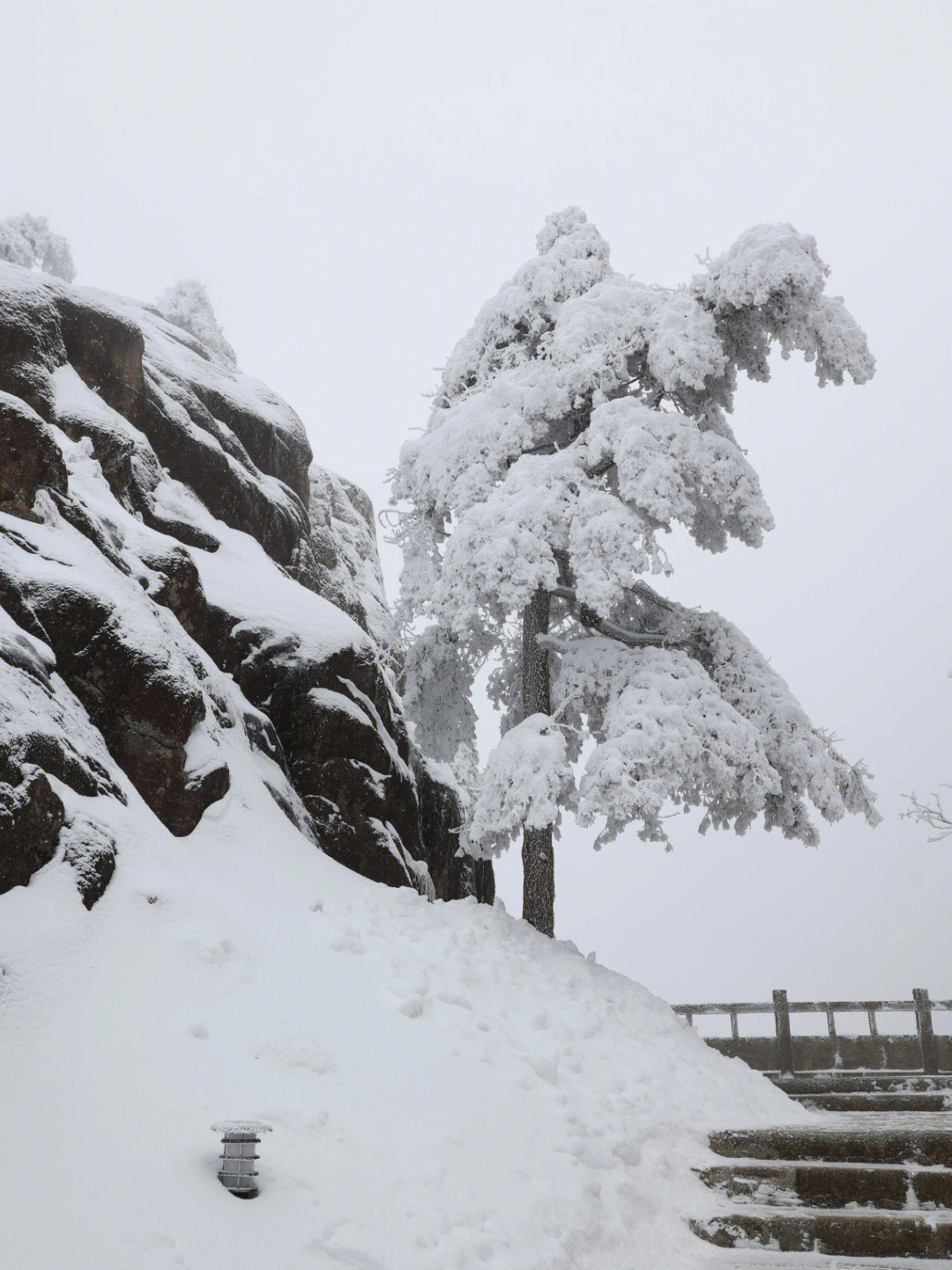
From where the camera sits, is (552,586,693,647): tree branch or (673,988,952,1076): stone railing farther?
(673,988,952,1076): stone railing

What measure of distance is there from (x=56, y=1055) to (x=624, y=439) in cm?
835

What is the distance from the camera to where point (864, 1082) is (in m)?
14.4

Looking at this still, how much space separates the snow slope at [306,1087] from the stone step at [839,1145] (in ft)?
0.95

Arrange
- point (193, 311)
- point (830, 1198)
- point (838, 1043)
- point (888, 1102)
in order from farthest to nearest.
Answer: point (193, 311) → point (838, 1043) → point (888, 1102) → point (830, 1198)

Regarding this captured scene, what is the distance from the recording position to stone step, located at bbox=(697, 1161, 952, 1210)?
6.01 meters

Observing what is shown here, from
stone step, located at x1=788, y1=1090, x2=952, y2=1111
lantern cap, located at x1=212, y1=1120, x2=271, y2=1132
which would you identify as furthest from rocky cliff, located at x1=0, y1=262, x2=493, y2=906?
stone step, located at x1=788, y1=1090, x2=952, y2=1111

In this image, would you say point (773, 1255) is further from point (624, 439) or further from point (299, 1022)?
point (624, 439)

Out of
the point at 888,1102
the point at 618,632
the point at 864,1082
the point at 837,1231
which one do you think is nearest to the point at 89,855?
the point at 837,1231

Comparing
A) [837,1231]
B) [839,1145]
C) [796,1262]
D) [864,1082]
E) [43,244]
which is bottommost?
[796,1262]

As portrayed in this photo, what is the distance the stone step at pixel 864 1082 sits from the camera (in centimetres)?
1422

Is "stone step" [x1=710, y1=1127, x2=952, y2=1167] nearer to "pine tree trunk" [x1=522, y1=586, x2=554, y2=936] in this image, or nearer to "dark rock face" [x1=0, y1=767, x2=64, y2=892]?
"pine tree trunk" [x1=522, y1=586, x2=554, y2=936]

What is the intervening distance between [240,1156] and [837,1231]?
11.6ft

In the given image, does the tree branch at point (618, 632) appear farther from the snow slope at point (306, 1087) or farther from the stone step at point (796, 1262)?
the stone step at point (796, 1262)

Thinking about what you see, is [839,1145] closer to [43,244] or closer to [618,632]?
[618,632]
